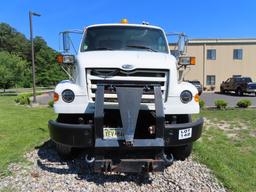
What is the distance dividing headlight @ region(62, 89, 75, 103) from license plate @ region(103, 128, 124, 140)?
29.5 inches

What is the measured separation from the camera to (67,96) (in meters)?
4.15

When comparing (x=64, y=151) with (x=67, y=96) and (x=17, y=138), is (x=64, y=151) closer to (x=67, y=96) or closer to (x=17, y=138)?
(x=67, y=96)

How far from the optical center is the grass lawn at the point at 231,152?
167 inches

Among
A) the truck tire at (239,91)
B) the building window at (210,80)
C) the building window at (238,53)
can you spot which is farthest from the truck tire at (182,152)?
the building window at (238,53)

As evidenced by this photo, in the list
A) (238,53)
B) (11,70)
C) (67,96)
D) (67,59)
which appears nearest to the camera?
(67,96)

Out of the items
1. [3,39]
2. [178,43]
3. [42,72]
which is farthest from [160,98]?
[3,39]

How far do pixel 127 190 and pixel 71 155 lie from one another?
150cm

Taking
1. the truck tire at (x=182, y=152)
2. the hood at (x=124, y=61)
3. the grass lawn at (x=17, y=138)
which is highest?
the hood at (x=124, y=61)

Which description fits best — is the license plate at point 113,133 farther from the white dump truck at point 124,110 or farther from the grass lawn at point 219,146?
the grass lawn at point 219,146

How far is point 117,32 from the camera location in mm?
5379

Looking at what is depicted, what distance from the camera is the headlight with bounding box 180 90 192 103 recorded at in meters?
4.26

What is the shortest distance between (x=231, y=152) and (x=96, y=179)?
305cm

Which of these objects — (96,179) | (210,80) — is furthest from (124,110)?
(210,80)

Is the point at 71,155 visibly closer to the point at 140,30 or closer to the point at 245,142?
the point at 140,30
